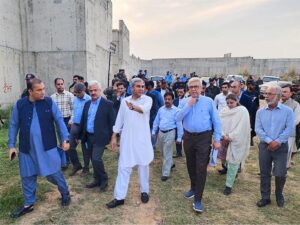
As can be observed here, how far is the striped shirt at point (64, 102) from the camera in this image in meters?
5.64

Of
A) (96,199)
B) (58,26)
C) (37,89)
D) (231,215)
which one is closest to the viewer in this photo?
(37,89)

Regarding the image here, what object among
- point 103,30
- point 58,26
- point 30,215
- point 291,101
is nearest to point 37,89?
point 30,215

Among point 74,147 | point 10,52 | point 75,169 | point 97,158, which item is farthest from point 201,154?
point 10,52

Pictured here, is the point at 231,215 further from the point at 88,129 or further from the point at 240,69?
the point at 240,69

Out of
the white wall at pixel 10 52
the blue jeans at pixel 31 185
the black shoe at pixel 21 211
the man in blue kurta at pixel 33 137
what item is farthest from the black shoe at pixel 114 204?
the white wall at pixel 10 52

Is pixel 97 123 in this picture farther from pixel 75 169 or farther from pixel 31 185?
pixel 75 169

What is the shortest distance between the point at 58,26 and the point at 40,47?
122 centimetres

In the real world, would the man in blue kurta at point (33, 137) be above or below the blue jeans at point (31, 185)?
above

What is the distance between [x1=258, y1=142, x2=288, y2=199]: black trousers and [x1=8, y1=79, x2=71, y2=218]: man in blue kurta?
2.99m

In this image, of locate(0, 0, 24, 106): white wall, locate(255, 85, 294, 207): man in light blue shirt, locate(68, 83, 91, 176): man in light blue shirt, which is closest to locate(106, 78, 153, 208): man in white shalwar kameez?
locate(68, 83, 91, 176): man in light blue shirt

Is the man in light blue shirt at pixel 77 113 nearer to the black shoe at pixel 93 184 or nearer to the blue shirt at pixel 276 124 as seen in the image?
the black shoe at pixel 93 184

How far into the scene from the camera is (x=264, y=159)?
4.27 m

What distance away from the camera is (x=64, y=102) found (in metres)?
5.67

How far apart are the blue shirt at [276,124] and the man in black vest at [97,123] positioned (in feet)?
7.53
